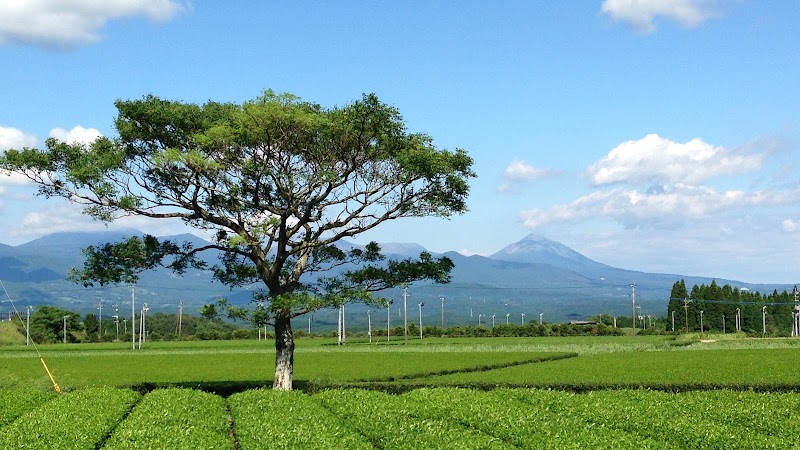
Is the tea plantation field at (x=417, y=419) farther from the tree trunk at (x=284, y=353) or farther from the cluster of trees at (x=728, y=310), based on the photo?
the cluster of trees at (x=728, y=310)

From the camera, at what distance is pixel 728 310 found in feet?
560

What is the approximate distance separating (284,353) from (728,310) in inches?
6076

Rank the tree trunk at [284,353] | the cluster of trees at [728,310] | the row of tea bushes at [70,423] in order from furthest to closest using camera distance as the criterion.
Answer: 1. the cluster of trees at [728,310]
2. the tree trunk at [284,353]
3. the row of tea bushes at [70,423]

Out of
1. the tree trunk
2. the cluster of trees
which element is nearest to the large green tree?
the tree trunk

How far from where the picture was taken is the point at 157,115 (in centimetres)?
3566

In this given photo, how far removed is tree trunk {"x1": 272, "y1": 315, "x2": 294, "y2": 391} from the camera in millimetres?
35906

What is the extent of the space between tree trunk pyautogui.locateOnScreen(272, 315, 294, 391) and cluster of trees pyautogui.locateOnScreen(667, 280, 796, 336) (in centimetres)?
14223

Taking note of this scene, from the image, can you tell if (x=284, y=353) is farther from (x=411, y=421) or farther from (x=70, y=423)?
(x=411, y=421)

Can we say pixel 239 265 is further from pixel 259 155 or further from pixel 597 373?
Result: pixel 597 373

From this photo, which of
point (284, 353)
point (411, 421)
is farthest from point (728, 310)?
point (411, 421)

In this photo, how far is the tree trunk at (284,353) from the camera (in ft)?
118

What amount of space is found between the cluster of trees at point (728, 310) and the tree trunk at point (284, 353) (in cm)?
14223

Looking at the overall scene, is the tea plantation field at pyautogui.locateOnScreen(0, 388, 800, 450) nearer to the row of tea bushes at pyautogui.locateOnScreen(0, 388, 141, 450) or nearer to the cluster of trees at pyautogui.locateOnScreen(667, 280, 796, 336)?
the row of tea bushes at pyautogui.locateOnScreen(0, 388, 141, 450)

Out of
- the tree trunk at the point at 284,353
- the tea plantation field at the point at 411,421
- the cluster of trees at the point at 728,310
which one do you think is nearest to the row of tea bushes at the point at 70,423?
the tea plantation field at the point at 411,421
